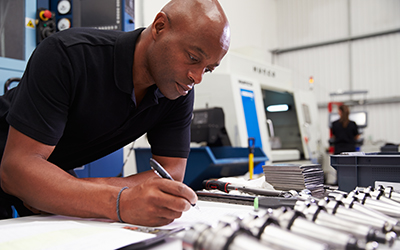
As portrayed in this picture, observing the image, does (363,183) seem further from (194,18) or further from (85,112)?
(85,112)

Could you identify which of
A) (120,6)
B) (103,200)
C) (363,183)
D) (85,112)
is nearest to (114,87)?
(85,112)

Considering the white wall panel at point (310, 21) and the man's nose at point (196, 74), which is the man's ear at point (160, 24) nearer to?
the man's nose at point (196, 74)

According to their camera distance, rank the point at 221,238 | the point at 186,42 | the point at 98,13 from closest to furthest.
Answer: the point at 221,238 → the point at 186,42 → the point at 98,13

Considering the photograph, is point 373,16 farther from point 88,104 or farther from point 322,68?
point 88,104

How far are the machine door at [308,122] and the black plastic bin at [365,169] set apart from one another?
3.01m

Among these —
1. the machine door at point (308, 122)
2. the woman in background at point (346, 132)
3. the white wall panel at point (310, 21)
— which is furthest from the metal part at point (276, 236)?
the white wall panel at point (310, 21)

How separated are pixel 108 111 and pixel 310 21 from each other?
25.9 feet

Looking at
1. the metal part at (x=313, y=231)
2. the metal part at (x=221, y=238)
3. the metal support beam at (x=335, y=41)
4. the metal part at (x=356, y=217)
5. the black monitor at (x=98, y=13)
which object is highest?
the metal support beam at (x=335, y=41)

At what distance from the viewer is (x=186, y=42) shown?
0.90 meters

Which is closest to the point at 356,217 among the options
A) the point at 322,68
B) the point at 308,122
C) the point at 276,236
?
the point at 276,236

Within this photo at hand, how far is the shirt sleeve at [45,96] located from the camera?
80cm

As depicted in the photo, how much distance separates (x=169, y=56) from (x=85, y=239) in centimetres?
58

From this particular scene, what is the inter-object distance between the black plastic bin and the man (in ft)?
1.85

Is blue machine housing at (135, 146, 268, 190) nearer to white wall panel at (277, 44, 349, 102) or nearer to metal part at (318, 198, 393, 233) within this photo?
metal part at (318, 198, 393, 233)
